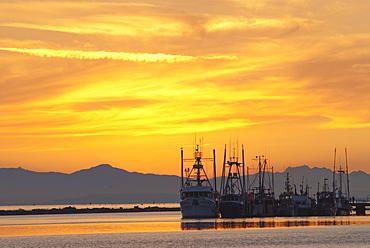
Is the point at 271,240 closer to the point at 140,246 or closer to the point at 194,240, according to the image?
the point at 194,240

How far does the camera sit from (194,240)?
124m

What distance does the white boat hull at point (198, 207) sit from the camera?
7539 inches

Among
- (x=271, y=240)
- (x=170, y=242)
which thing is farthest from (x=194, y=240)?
(x=271, y=240)

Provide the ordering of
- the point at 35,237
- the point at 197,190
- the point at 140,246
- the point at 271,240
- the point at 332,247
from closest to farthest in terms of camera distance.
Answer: the point at 332,247, the point at 140,246, the point at 271,240, the point at 35,237, the point at 197,190

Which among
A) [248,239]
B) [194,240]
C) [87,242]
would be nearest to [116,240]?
[87,242]

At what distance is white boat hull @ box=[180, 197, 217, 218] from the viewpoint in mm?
191500

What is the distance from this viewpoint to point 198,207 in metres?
192

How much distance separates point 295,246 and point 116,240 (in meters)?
35.9

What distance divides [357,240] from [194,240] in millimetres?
27479

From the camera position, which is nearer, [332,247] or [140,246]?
[332,247]

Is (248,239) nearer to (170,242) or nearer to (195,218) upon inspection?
(170,242)

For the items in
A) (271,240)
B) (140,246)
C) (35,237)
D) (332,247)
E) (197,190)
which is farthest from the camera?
(197,190)

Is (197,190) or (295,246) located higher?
(197,190)

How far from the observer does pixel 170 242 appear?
121m
